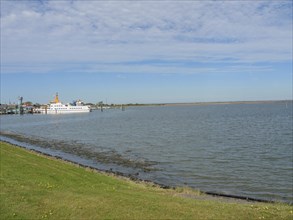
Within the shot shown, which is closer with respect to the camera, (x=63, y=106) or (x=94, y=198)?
(x=94, y=198)

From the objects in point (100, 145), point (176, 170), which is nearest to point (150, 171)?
point (176, 170)

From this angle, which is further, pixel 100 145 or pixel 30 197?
pixel 100 145

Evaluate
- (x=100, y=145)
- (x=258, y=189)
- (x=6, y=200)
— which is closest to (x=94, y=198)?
(x=6, y=200)

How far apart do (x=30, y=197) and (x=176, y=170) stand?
19.5 m

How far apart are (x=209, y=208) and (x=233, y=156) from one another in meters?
26.1

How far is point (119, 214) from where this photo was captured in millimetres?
11828

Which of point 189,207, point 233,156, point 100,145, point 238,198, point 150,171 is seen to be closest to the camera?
point 189,207

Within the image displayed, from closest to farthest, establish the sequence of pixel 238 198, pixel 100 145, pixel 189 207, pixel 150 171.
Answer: pixel 189 207 → pixel 238 198 → pixel 150 171 → pixel 100 145

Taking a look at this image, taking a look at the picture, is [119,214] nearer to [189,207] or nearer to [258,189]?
[189,207]

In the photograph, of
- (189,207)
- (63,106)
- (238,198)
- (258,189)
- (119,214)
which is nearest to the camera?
(119,214)

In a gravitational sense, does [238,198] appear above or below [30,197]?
below

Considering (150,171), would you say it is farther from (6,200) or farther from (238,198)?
(6,200)

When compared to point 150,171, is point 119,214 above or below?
above

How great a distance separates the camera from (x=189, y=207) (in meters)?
12.9
